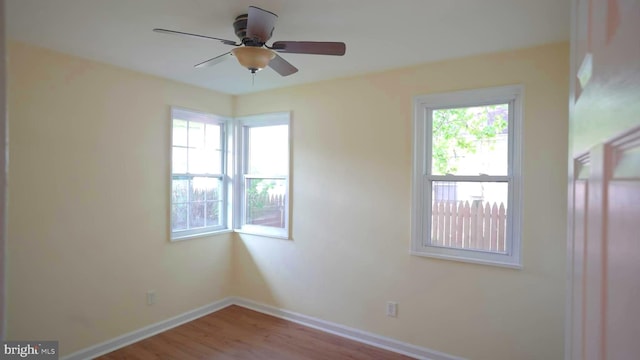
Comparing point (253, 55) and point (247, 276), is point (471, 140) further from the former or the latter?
point (247, 276)

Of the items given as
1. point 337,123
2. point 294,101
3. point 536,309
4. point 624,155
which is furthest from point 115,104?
point 536,309

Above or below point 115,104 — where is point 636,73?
below

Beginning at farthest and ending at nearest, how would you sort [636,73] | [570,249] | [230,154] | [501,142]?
[230,154], [501,142], [570,249], [636,73]

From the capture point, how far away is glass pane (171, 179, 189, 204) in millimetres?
3619

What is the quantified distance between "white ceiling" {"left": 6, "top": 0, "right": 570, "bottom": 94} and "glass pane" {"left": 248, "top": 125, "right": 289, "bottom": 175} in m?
1.14

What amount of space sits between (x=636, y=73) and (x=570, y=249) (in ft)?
1.75

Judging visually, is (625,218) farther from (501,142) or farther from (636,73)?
(501,142)

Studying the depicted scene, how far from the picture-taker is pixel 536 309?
253cm

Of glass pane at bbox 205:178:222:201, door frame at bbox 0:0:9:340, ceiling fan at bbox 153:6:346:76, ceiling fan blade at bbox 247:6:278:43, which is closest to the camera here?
door frame at bbox 0:0:9:340

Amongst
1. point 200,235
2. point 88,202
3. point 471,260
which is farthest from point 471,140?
point 88,202

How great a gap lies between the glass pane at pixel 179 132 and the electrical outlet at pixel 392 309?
2.68 m

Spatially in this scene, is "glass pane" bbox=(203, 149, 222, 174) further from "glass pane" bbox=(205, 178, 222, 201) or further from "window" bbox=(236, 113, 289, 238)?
"window" bbox=(236, 113, 289, 238)

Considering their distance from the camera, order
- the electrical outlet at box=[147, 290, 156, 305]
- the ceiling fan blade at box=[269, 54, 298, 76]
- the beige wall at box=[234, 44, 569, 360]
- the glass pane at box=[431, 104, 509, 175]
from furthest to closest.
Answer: the electrical outlet at box=[147, 290, 156, 305]
the glass pane at box=[431, 104, 509, 175]
the beige wall at box=[234, 44, 569, 360]
the ceiling fan blade at box=[269, 54, 298, 76]

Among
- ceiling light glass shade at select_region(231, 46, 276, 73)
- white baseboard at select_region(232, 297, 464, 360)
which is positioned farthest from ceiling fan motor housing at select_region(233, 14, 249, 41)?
white baseboard at select_region(232, 297, 464, 360)
